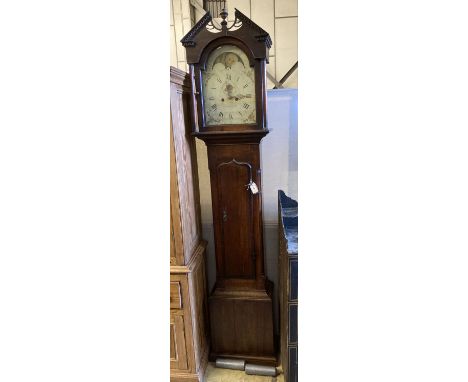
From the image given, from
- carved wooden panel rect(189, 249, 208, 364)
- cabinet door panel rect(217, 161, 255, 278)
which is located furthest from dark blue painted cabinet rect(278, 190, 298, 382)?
carved wooden panel rect(189, 249, 208, 364)

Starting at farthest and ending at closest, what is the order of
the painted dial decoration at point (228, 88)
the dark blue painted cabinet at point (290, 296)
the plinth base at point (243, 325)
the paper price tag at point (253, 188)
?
the plinth base at point (243, 325) → the paper price tag at point (253, 188) → the painted dial decoration at point (228, 88) → the dark blue painted cabinet at point (290, 296)

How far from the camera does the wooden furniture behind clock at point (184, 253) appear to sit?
1.33 meters

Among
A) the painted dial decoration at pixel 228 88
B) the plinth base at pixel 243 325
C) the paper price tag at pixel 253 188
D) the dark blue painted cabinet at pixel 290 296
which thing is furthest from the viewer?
the plinth base at pixel 243 325

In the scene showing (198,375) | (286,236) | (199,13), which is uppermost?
(199,13)

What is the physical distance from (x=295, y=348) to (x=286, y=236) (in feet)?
1.46

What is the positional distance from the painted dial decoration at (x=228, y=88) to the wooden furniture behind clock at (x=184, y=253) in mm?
117

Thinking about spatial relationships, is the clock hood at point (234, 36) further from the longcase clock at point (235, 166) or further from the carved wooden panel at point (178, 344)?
the carved wooden panel at point (178, 344)

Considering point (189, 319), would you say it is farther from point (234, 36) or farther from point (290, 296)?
point (234, 36)

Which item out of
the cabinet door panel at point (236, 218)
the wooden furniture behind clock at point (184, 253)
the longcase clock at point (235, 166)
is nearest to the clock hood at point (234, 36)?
the longcase clock at point (235, 166)

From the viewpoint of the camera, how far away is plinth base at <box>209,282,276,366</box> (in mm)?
1553

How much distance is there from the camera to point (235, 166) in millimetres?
1440
